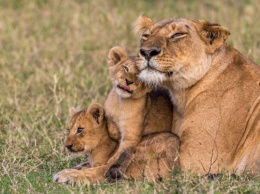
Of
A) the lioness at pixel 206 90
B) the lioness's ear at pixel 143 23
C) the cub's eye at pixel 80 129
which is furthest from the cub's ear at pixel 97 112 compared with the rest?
the lioness's ear at pixel 143 23

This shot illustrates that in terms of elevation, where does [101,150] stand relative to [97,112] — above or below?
below

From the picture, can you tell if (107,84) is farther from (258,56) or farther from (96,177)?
(96,177)

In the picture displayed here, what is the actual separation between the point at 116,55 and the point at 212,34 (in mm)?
869

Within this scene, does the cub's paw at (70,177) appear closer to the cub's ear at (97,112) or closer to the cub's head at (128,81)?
the cub's ear at (97,112)

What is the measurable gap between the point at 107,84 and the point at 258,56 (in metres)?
1.86

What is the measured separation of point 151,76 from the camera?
23.0 feet

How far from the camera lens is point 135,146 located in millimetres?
7359

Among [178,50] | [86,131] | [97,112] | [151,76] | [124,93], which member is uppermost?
[178,50]

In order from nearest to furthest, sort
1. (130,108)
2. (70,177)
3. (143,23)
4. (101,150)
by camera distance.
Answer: (70,177)
(130,108)
(101,150)
(143,23)

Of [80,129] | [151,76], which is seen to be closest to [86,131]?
[80,129]

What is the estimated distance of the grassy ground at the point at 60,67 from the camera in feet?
23.3

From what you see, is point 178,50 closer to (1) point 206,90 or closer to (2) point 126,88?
(1) point 206,90

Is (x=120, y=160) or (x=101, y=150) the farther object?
(x=101, y=150)

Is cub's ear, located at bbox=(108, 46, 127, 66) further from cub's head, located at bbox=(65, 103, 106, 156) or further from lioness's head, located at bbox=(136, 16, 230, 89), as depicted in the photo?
cub's head, located at bbox=(65, 103, 106, 156)
